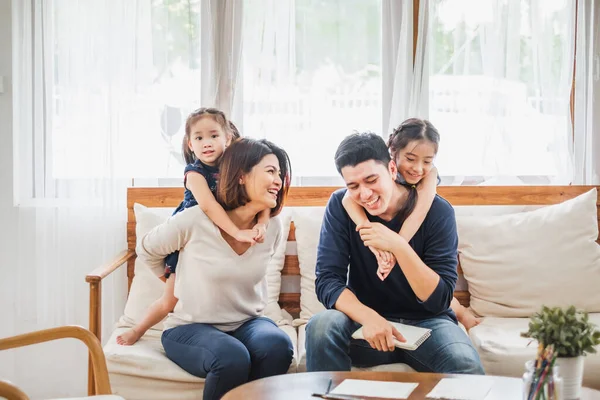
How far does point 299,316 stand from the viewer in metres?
3.02

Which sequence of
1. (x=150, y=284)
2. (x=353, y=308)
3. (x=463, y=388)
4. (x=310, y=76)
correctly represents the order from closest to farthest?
1. (x=463, y=388)
2. (x=353, y=308)
3. (x=150, y=284)
4. (x=310, y=76)

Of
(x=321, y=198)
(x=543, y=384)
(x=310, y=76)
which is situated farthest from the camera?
(x=310, y=76)

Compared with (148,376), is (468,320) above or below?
above

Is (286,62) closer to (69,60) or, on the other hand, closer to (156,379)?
(69,60)

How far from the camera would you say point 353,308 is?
2.31m

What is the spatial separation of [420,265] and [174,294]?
32.8 inches

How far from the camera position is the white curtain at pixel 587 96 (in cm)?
326

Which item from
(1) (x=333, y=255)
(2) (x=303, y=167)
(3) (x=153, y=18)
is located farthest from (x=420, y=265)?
(3) (x=153, y=18)

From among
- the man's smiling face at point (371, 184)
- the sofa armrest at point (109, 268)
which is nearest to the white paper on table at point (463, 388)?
the man's smiling face at point (371, 184)

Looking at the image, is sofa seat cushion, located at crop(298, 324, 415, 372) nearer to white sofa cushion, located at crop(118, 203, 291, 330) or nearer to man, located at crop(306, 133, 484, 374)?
man, located at crop(306, 133, 484, 374)

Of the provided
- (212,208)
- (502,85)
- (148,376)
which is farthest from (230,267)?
(502,85)

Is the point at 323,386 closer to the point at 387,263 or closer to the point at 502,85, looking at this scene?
the point at 387,263

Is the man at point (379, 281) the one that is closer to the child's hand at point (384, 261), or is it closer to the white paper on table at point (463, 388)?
the child's hand at point (384, 261)

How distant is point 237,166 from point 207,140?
0.72ft
